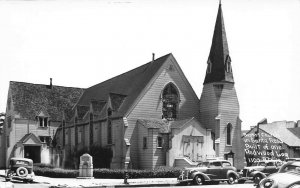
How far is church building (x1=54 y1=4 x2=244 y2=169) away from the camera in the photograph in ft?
143

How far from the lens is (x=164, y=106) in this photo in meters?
48.7

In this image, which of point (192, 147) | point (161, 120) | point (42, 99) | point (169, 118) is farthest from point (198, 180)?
point (42, 99)

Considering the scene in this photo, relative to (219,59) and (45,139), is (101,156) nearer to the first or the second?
(219,59)

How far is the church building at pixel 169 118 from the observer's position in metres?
43.6

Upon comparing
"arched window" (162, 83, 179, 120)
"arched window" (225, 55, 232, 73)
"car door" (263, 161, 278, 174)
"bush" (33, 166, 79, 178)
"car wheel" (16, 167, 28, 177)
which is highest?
"arched window" (225, 55, 232, 73)

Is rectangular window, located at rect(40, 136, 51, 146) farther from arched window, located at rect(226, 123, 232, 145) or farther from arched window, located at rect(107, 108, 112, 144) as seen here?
arched window, located at rect(226, 123, 232, 145)

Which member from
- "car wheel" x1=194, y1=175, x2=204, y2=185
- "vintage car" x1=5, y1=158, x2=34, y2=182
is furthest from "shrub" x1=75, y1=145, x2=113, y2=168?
"car wheel" x1=194, y1=175, x2=204, y2=185

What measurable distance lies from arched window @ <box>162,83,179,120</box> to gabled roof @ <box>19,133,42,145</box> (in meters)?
21.5

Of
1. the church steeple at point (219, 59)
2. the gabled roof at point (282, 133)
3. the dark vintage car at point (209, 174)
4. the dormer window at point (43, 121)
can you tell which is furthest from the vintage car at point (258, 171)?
the gabled roof at point (282, 133)

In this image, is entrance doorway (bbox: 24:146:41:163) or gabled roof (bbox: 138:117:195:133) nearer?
gabled roof (bbox: 138:117:195:133)

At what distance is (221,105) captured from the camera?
48031 mm

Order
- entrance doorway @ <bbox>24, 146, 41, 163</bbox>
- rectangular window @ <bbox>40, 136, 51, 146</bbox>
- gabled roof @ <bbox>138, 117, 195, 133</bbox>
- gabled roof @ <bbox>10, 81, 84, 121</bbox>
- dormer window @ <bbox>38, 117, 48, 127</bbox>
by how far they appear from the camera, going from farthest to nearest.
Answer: rectangular window @ <bbox>40, 136, 51, 146</bbox>
dormer window @ <bbox>38, 117, 48, 127</bbox>
gabled roof @ <bbox>10, 81, 84, 121</bbox>
entrance doorway @ <bbox>24, 146, 41, 163</bbox>
gabled roof @ <bbox>138, 117, 195, 133</bbox>

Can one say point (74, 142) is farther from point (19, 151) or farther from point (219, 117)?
point (219, 117)

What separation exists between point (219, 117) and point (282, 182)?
33170 millimetres
